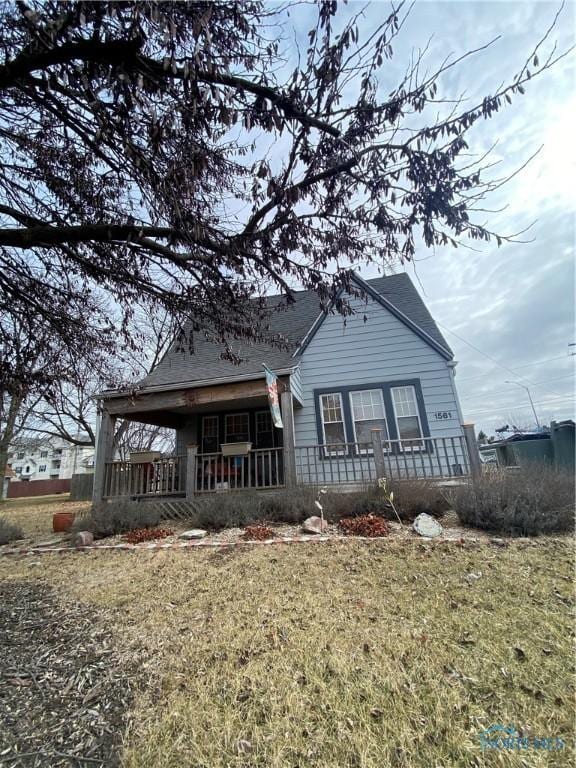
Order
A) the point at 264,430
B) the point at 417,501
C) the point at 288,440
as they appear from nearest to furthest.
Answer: the point at 417,501 → the point at 288,440 → the point at 264,430

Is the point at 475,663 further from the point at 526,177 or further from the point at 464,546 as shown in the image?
the point at 526,177

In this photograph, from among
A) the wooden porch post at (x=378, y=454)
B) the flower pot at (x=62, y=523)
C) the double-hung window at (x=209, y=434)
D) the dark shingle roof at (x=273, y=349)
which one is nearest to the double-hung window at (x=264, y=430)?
the double-hung window at (x=209, y=434)

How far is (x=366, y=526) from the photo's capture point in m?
5.18

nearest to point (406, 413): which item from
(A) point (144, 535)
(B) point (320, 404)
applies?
(B) point (320, 404)

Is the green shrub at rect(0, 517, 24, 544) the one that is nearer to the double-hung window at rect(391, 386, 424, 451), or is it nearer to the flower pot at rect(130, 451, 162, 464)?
the flower pot at rect(130, 451, 162, 464)

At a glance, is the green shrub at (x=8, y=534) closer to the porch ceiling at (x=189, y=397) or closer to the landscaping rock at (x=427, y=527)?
the porch ceiling at (x=189, y=397)

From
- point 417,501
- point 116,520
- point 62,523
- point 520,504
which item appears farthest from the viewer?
point 62,523

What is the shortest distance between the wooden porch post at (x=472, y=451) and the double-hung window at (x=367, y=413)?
7.85 feet

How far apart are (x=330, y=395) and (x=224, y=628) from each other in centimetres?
726

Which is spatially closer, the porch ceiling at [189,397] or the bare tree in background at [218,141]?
the bare tree in background at [218,141]

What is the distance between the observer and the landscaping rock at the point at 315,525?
539 cm

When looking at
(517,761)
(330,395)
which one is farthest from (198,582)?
(330,395)

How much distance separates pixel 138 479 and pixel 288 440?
4013mm

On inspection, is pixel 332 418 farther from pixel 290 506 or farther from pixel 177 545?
pixel 177 545
